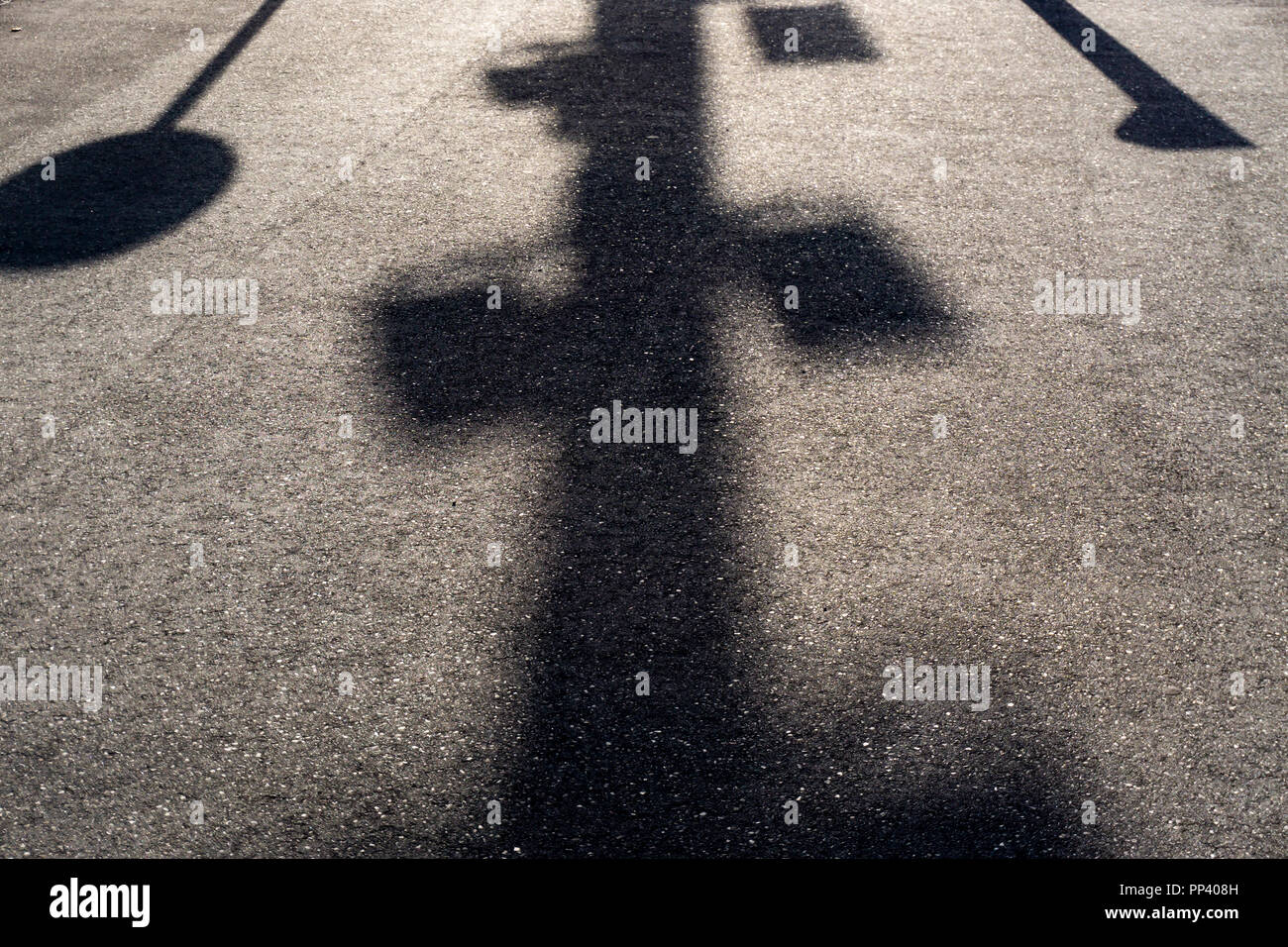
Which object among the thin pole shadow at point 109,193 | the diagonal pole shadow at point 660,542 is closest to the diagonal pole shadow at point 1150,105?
the diagonal pole shadow at point 660,542

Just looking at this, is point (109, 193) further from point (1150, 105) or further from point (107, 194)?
point (1150, 105)

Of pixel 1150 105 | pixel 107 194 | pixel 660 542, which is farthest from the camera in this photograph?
pixel 1150 105

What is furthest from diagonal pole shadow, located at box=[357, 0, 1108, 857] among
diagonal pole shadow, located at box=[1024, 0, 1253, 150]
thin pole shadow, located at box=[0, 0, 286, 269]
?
diagonal pole shadow, located at box=[1024, 0, 1253, 150]

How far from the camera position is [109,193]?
19.5 ft

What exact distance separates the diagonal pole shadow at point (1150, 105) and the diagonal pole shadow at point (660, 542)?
206 centimetres

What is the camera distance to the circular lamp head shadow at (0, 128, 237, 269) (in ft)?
18.0

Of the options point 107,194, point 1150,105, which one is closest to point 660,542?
point 107,194

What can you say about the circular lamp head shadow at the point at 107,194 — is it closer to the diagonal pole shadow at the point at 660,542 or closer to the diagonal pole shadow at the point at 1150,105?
the diagonal pole shadow at the point at 660,542

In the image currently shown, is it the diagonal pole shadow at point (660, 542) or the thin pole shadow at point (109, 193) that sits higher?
the thin pole shadow at point (109, 193)

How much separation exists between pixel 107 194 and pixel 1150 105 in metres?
5.77

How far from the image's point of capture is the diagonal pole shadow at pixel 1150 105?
20.7ft

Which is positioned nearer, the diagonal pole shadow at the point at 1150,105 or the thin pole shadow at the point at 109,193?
the thin pole shadow at the point at 109,193

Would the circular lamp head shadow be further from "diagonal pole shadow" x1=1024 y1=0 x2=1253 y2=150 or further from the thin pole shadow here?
"diagonal pole shadow" x1=1024 y1=0 x2=1253 y2=150

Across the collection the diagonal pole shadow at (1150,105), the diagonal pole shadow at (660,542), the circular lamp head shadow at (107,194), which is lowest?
the diagonal pole shadow at (660,542)
